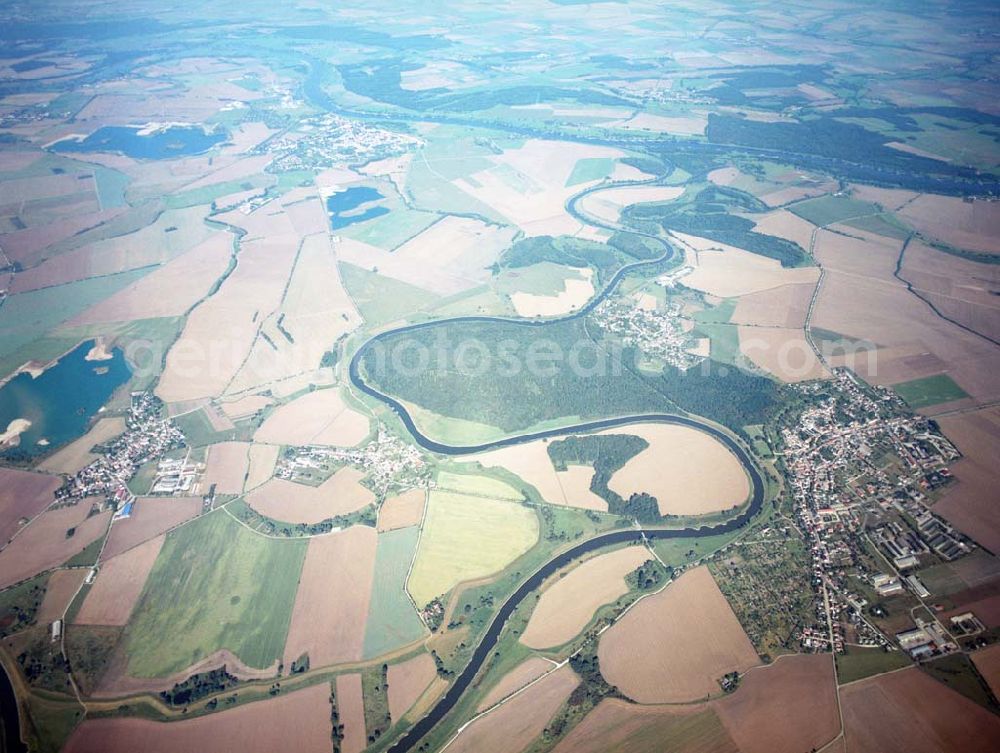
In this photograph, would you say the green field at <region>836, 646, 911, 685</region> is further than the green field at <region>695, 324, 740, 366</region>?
No

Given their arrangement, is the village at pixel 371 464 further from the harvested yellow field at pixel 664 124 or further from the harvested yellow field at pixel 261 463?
the harvested yellow field at pixel 664 124

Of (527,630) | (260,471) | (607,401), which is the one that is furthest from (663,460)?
(260,471)

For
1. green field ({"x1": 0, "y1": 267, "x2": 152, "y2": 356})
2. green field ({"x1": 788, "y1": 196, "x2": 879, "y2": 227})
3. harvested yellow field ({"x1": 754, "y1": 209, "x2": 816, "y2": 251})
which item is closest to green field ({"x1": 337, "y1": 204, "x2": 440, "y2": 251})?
green field ({"x1": 0, "y1": 267, "x2": 152, "y2": 356})

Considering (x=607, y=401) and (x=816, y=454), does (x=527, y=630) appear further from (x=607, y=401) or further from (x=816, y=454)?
(x=816, y=454)

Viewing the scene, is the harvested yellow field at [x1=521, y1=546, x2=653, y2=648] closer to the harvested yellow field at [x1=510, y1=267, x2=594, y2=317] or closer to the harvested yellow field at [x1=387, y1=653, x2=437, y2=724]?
the harvested yellow field at [x1=387, y1=653, x2=437, y2=724]

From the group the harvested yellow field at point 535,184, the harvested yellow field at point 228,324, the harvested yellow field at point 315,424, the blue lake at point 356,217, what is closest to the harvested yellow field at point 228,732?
the harvested yellow field at point 315,424

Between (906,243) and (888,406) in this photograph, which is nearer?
(888,406)
